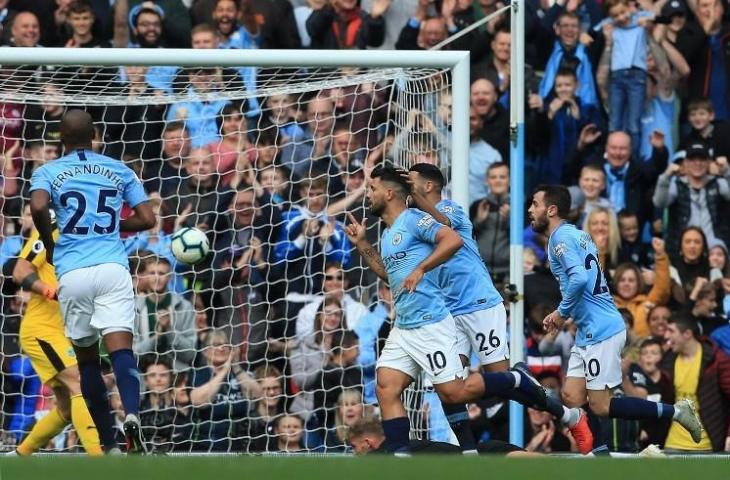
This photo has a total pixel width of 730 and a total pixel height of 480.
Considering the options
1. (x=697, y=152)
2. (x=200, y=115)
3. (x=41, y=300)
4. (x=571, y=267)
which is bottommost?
(x=41, y=300)

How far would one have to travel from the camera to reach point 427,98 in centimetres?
1223

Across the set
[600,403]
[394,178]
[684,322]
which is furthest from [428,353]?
[684,322]

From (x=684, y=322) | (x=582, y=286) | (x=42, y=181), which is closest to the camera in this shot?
(x=42, y=181)

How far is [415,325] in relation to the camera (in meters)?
9.80

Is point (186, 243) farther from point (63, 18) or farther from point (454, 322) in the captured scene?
point (63, 18)

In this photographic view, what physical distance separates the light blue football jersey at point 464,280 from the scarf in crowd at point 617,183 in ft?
11.6

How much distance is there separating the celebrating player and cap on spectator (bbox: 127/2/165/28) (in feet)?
14.2

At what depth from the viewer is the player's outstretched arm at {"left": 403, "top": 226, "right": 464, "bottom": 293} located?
946 centimetres

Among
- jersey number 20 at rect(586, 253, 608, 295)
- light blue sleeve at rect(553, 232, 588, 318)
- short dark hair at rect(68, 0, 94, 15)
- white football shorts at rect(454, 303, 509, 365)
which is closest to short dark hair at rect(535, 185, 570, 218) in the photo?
light blue sleeve at rect(553, 232, 588, 318)

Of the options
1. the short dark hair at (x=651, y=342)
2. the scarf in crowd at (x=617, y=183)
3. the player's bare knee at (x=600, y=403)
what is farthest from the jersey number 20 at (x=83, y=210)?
the scarf in crowd at (x=617, y=183)

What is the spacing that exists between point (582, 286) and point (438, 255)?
3.73 feet

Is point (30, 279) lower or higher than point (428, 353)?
higher

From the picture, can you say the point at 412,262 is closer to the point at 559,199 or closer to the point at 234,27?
the point at 559,199

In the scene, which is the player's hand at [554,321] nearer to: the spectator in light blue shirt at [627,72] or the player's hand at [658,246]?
the player's hand at [658,246]
